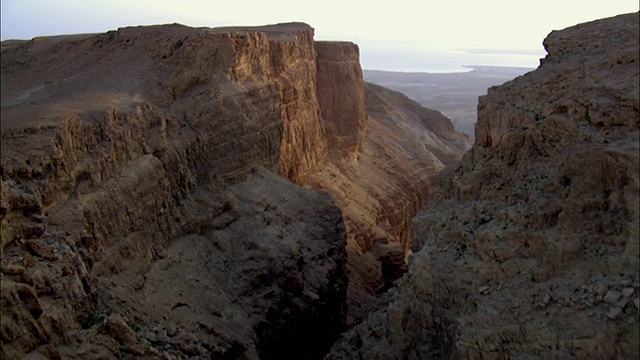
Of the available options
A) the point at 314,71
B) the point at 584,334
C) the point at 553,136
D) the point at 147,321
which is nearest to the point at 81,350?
the point at 147,321

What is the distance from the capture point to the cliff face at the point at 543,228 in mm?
12828

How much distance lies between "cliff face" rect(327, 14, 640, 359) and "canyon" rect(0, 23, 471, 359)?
16.5ft

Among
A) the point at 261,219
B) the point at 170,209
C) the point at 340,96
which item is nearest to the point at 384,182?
the point at 340,96

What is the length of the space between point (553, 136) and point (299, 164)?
17548 millimetres

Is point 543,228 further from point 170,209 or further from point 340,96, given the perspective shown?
point 340,96

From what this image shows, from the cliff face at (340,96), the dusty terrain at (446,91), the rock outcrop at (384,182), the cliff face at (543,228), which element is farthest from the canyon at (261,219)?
the dusty terrain at (446,91)

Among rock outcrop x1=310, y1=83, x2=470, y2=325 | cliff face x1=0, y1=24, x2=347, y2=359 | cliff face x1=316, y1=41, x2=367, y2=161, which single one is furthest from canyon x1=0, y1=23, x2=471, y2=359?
cliff face x1=316, y1=41, x2=367, y2=161

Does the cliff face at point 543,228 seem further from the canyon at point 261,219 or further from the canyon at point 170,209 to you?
the canyon at point 170,209

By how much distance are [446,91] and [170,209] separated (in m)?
138

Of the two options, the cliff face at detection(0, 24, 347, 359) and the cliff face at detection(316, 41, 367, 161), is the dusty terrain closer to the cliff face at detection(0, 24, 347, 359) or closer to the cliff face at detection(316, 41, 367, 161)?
the cliff face at detection(316, 41, 367, 161)

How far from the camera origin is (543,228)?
14391 millimetres

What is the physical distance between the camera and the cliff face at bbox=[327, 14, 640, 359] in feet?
42.1

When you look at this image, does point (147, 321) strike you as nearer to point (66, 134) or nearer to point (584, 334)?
point (66, 134)

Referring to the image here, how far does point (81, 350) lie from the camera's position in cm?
1473
